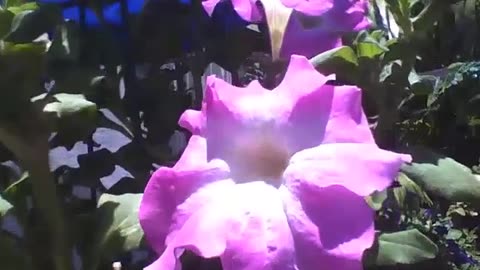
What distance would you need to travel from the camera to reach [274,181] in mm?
444

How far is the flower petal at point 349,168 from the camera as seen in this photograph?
40 cm

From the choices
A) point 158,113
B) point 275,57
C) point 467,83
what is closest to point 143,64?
point 158,113

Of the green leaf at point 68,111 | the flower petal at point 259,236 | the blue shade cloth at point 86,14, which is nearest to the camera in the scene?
the flower petal at point 259,236

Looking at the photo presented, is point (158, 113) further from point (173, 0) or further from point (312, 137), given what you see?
point (312, 137)

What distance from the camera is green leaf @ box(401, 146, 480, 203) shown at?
52 cm

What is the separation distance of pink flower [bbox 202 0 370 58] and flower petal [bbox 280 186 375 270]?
0.13m

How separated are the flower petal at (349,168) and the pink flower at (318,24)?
0.11m

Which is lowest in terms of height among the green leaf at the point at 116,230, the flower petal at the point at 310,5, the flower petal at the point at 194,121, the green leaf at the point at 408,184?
the green leaf at the point at 116,230

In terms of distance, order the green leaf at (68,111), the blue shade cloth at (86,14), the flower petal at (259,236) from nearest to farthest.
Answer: the flower petal at (259,236), the green leaf at (68,111), the blue shade cloth at (86,14)

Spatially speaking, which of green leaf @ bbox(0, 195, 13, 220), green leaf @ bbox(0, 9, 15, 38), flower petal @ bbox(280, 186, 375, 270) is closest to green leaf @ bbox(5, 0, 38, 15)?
green leaf @ bbox(0, 9, 15, 38)

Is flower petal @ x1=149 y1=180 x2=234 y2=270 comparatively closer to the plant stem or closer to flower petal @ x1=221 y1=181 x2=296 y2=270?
flower petal @ x1=221 y1=181 x2=296 y2=270

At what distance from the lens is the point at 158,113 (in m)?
0.63

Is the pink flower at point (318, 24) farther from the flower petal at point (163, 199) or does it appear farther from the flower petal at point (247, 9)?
the flower petal at point (163, 199)

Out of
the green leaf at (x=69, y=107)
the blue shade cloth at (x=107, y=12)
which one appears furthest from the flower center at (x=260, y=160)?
the blue shade cloth at (x=107, y=12)
